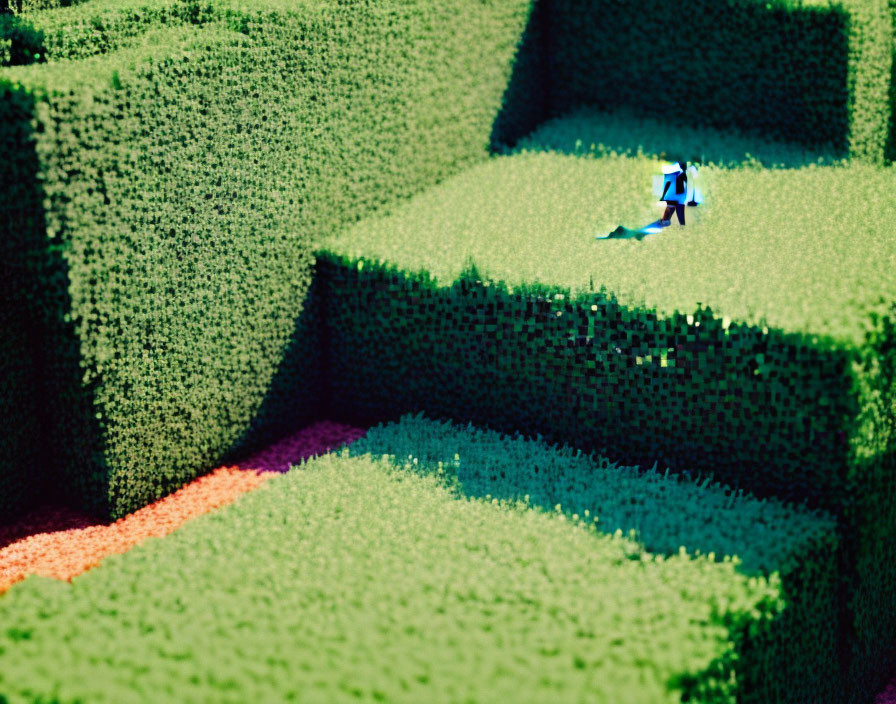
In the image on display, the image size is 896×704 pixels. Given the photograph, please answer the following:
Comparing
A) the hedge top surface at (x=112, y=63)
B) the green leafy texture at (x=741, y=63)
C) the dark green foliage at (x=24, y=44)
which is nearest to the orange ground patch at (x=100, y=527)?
the hedge top surface at (x=112, y=63)

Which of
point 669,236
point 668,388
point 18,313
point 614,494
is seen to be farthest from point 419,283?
point 18,313

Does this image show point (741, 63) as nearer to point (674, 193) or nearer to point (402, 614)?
point (674, 193)

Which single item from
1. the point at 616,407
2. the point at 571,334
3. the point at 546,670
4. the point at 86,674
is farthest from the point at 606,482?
the point at 86,674

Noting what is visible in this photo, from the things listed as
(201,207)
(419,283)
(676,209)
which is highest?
(676,209)

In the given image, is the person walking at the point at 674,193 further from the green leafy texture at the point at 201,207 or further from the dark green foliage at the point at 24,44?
the dark green foliage at the point at 24,44

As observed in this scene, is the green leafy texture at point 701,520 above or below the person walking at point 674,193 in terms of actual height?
below
